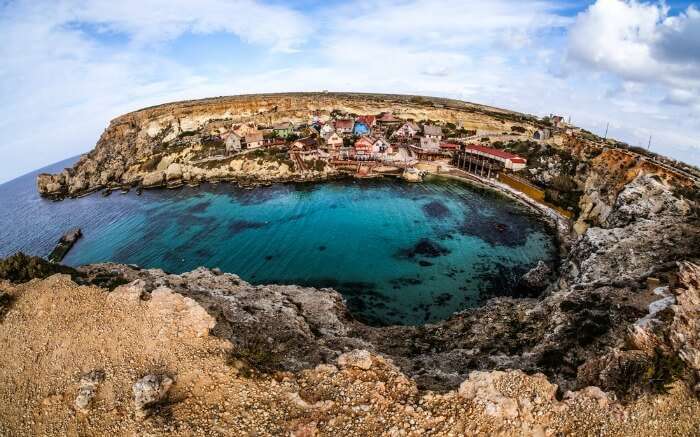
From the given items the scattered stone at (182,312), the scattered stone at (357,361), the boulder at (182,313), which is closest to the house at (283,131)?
the boulder at (182,313)

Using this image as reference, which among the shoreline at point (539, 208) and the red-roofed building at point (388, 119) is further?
the red-roofed building at point (388, 119)

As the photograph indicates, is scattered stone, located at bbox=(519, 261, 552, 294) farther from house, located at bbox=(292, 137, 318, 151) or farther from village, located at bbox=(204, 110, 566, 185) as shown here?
house, located at bbox=(292, 137, 318, 151)

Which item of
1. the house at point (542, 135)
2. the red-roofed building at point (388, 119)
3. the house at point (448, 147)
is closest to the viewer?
the house at point (542, 135)

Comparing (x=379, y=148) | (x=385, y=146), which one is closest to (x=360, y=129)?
(x=385, y=146)

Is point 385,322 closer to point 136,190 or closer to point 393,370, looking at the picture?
point 393,370

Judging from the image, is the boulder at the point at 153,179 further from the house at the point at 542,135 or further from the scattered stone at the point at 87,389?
the house at the point at 542,135

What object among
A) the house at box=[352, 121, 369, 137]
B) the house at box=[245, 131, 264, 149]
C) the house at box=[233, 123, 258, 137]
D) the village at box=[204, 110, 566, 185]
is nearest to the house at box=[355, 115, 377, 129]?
the village at box=[204, 110, 566, 185]

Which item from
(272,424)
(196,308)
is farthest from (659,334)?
(196,308)

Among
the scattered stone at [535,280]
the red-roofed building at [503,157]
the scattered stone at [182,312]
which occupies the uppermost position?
the scattered stone at [182,312]
